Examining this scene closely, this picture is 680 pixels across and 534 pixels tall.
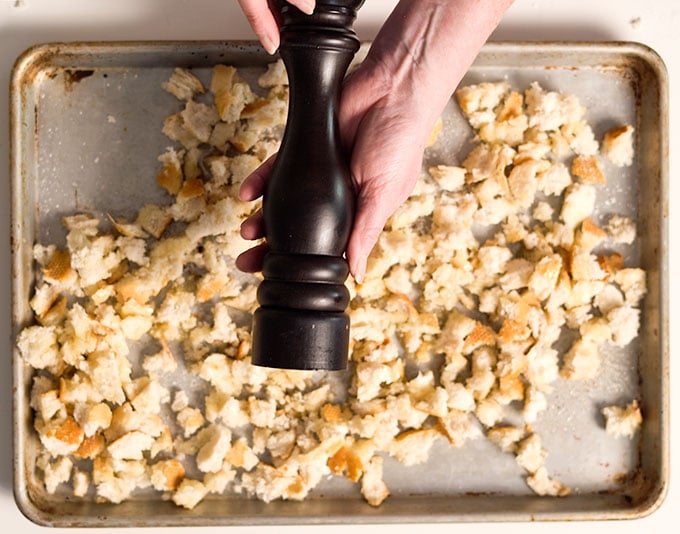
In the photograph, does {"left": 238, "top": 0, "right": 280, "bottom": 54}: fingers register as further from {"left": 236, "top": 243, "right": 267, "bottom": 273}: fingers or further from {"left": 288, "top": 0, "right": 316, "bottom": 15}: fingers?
{"left": 236, "top": 243, "right": 267, "bottom": 273}: fingers

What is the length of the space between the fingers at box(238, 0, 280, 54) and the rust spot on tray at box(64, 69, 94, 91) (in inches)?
13.7

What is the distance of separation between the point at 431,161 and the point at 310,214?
1.13 feet

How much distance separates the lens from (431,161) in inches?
42.4

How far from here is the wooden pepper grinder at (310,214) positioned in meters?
0.79

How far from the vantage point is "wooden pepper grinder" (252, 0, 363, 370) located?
2.59ft

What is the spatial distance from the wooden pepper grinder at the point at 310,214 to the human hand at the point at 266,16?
0.02 metres

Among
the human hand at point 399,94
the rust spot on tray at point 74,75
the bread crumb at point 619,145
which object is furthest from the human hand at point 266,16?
the bread crumb at point 619,145

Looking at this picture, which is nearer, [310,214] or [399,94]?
[310,214]

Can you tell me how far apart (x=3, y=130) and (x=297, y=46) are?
1.72 feet

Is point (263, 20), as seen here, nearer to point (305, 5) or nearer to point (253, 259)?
point (305, 5)

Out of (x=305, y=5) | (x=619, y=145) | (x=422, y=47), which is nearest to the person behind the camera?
(x=305, y=5)

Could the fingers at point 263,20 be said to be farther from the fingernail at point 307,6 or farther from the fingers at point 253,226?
the fingers at point 253,226

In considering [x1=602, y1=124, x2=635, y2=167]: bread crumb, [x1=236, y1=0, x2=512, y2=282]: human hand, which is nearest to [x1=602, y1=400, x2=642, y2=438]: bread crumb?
[x1=602, y1=124, x2=635, y2=167]: bread crumb

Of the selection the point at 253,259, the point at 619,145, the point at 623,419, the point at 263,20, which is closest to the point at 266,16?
the point at 263,20
